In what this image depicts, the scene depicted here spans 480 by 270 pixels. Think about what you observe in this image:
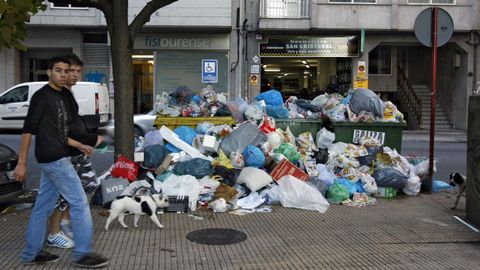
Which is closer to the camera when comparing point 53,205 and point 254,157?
point 53,205

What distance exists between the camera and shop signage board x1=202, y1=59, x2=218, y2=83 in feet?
72.7

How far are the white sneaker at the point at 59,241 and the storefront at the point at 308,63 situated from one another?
1804 cm

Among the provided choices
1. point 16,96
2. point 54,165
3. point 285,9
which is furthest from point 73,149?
point 285,9

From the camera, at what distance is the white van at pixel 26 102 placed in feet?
56.6

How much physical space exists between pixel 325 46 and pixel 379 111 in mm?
13887

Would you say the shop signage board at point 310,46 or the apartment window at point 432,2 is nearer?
the apartment window at point 432,2

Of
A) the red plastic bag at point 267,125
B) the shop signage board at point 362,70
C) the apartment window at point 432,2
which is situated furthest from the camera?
the shop signage board at point 362,70

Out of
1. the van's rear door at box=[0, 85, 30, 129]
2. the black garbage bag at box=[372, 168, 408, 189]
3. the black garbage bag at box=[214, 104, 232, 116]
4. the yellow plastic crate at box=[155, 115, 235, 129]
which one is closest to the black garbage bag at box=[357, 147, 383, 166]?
the black garbage bag at box=[372, 168, 408, 189]

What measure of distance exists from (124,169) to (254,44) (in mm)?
15826

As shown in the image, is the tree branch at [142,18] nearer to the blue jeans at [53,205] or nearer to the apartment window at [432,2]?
the blue jeans at [53,205]

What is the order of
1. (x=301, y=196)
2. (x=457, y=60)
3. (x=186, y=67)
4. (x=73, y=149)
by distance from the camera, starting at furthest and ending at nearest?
1. (x=457, y=60)
2. (x=186, y=67)
3. (x=301, y=196)
4. (x=73, y=149)

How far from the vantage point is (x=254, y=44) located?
22.5m

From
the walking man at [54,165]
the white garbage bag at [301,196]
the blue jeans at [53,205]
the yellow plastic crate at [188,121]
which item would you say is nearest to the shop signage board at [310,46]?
the yellow plastic crate at [188,121]

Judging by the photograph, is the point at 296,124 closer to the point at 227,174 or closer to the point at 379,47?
the point at 227,174
